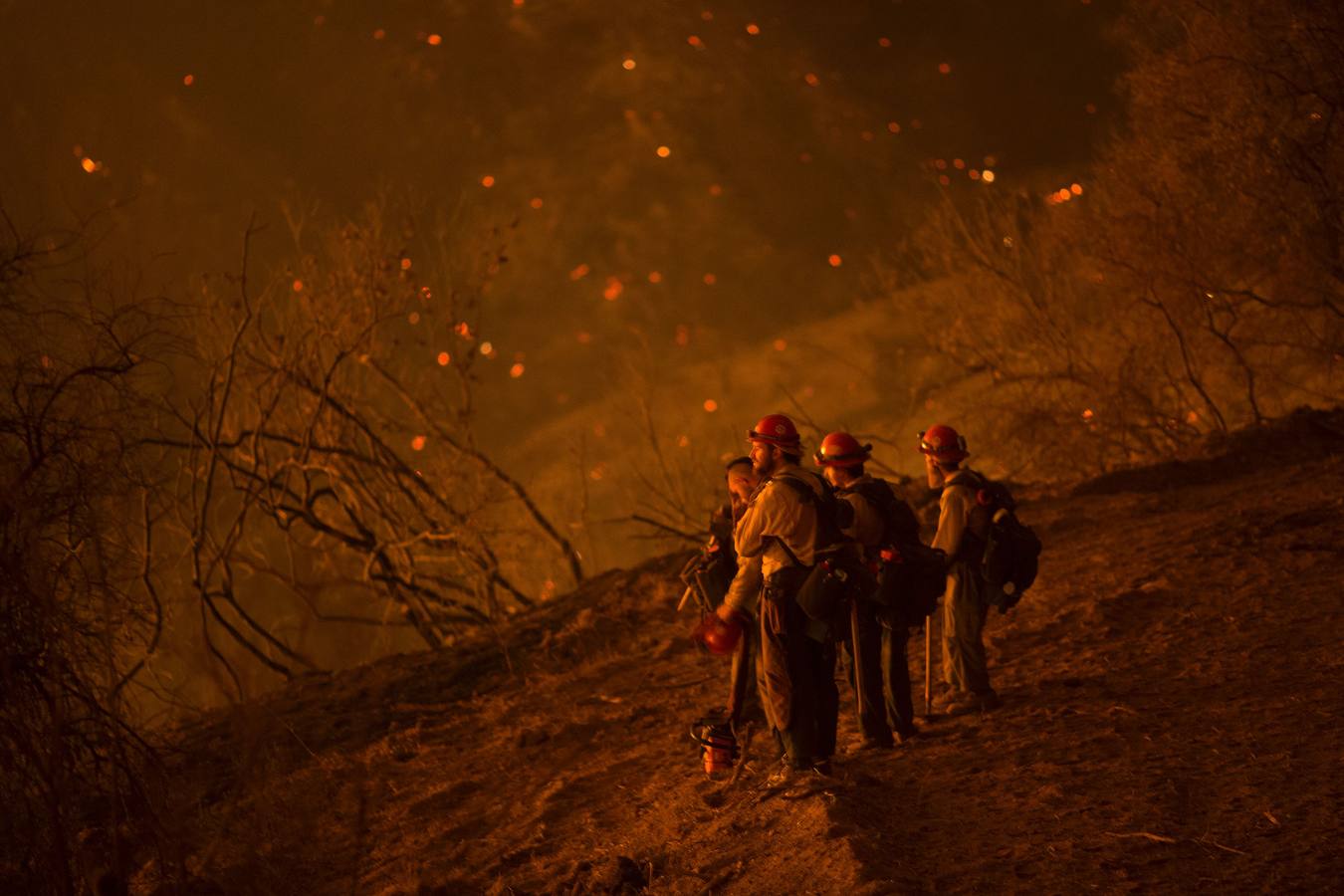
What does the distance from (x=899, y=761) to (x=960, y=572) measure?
1272mm

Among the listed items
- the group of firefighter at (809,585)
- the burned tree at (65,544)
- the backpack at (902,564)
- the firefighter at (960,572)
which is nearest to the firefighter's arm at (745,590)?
the group of firefighter at (809,585)

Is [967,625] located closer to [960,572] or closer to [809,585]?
[960,572]

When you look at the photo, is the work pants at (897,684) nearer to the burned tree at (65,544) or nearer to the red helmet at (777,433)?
the red helmet at (777,433)

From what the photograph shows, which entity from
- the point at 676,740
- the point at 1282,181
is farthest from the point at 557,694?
the point at 1282,181

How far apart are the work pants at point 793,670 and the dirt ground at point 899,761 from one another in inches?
12.9

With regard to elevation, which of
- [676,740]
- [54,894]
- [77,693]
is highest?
[77,693]

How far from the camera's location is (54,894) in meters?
5.34

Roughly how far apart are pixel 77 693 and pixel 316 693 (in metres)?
6.79

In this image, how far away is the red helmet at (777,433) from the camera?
616 centimetres

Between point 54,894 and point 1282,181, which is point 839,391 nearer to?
point 1282,181

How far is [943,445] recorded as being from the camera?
7.23 m

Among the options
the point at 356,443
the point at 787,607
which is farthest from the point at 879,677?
the point at 356,443

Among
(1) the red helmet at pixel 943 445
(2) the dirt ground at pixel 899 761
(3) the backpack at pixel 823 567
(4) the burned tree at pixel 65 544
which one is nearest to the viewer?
(2) the dirt ground at pixel 899 761

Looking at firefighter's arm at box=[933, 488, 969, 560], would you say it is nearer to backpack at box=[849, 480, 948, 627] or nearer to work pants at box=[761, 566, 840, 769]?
backpack at box=[849, 480, 948, 627]
